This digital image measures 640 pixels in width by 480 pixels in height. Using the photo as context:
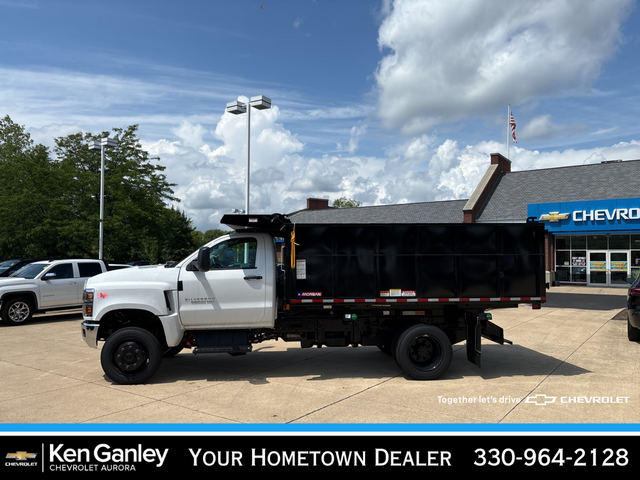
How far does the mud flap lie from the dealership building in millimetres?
22035

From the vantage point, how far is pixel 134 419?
5.74 metres

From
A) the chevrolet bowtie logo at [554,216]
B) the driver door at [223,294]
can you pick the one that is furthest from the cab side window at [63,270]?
the chevrolet bowtie logo at [554,216]

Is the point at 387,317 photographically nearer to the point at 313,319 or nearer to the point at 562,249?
the point at 313,319

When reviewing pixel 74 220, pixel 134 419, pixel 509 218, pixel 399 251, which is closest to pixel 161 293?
pixel 134 419

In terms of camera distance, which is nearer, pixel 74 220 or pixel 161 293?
pixel 161 293

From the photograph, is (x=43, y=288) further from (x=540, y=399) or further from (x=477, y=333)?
(x=540, y=399)

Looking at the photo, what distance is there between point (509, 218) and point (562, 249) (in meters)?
3.66

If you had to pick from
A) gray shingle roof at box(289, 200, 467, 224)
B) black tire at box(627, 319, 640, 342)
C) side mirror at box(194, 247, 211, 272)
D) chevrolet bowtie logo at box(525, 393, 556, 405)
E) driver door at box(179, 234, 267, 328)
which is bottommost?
chevrolet bowtie logo at box(525, 393, 556, 405)

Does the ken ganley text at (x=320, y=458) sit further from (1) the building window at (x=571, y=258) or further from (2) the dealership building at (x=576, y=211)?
(1) the building window at (x=571, y=258)

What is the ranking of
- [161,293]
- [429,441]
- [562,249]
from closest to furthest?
[429,441] → [161,293] → [562,249]

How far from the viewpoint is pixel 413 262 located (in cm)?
769

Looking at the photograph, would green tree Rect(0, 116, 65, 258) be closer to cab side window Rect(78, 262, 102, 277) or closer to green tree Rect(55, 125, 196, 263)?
green tree Rect(55, 125, 196, 263)

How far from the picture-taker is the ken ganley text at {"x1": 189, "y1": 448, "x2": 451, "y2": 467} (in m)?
4.44

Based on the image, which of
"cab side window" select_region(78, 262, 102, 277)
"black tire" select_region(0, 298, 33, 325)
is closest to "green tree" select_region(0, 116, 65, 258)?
"cab side window" select_region(78, 262, 102, 277)
